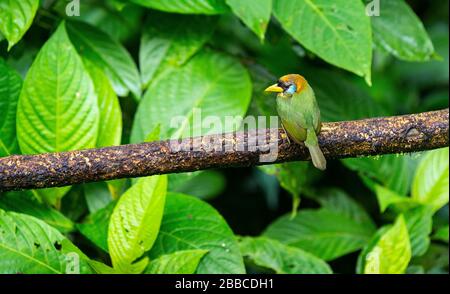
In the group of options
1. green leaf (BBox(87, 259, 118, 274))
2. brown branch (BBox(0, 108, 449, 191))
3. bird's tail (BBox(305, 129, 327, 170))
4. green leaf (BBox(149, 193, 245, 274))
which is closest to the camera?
brown branch (BBox(0, 108, 449, 191))

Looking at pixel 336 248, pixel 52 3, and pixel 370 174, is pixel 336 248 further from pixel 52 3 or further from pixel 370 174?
pixel 52 3

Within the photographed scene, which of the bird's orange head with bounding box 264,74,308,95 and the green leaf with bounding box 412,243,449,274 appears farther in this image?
the green leaf with bounding box 412,243,449,274

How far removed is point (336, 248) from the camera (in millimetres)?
2492

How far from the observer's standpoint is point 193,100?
226 cm

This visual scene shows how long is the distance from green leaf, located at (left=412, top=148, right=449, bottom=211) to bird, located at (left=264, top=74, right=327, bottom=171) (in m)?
0.74

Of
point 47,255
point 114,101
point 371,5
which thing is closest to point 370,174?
point 371,5

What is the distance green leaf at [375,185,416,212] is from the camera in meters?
2.38

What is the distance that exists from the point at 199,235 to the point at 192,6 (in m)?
0.73

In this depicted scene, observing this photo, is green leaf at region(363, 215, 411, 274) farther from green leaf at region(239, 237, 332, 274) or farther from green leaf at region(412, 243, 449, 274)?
green leaf at region(412, 243, 449, 274)

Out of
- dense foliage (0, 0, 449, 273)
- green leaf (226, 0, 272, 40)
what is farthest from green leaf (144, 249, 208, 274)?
green leaf (226, 0, 272, 40)

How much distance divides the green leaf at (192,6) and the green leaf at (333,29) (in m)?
0.18

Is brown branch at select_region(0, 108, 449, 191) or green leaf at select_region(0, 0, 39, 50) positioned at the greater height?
green leaf at select_region(0, 0, 39, 50)

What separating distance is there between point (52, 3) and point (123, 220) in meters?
1.03

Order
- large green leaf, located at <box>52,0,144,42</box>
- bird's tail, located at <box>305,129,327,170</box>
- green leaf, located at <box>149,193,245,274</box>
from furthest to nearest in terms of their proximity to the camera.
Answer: large green leaf, located at <box>52,0,144,42</box>
green leaf, located at <box>149,193,245,274</box>
bird's tail, located at <box>305,129,327,170</box>
